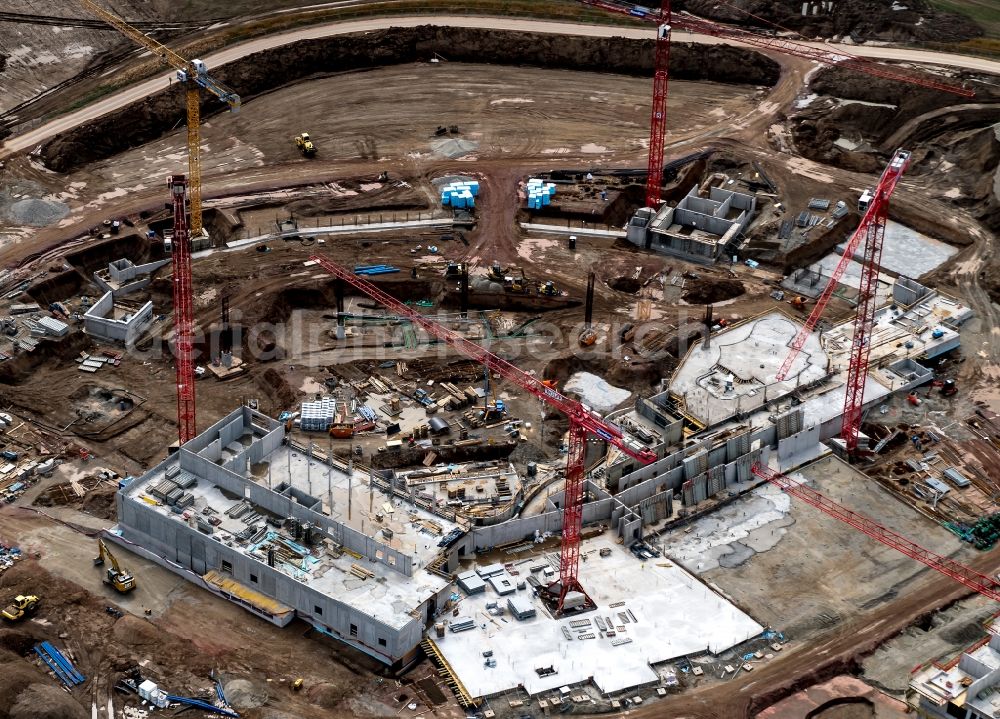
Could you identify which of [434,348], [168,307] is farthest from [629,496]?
[168,307]

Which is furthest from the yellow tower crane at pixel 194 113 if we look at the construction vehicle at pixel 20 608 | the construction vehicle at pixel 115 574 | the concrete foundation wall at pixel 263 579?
the construction vehicle at pixel 20 608

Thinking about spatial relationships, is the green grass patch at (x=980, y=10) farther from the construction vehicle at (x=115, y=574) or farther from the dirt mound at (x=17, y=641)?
the dirt mound at (x=17, y=641)

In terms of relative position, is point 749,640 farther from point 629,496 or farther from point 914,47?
point 914,47

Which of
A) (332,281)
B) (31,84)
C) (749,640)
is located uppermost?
(31,84)

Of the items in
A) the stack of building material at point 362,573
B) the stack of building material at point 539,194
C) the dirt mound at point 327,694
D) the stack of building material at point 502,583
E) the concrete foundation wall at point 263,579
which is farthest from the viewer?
the stack of building material at point 539,194

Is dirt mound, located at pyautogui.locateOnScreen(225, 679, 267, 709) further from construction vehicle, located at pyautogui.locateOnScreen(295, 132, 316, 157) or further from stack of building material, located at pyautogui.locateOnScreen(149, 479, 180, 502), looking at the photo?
construction vehicle, located at pyautogui.locateOnScreen(295, 132, 316, 157)

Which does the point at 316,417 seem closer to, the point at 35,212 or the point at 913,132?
the point at 35,212
